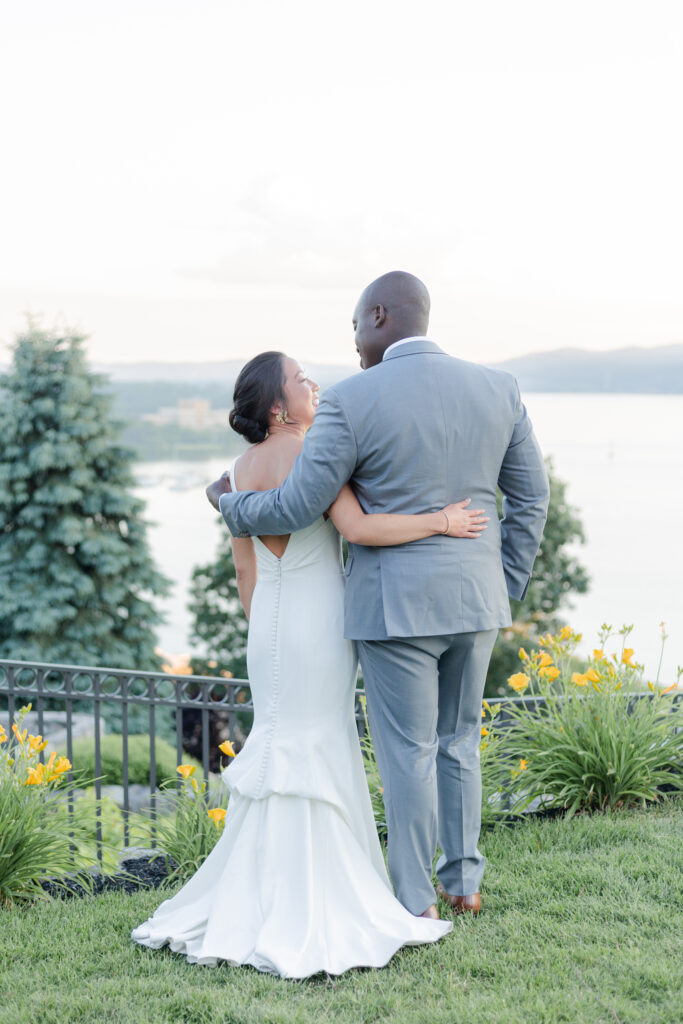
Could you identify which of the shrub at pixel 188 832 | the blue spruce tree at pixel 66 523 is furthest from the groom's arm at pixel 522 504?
the blue spruce tree at pixel 66 523

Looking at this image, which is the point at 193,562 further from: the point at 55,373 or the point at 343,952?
the point at 343,952

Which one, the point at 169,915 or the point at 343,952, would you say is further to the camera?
the point at 169,915

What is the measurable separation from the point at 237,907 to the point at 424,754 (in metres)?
0.80

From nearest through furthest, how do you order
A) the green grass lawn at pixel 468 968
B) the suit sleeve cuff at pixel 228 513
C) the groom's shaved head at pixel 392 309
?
1. the green grass lawn at pixel 468 968
2. the groom's shaved head at pixel 392 309
3. the suit sleeve cuff at pixel 228 513

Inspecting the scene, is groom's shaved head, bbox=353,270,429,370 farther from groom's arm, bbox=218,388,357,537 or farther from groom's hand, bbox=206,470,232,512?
groom's hand, bbox=206,470,232,512

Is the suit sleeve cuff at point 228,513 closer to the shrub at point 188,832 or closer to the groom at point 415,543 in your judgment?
the groom at point 415,543

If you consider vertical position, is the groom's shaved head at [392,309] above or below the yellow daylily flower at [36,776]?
above

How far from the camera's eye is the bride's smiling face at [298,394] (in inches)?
127

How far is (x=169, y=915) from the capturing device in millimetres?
3305

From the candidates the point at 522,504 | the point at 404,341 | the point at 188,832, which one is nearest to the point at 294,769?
the point at 522,504

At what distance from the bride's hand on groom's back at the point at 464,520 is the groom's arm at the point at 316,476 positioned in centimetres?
35

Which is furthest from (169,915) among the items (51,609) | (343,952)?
(51,609)

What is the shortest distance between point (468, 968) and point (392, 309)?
2.06 meters

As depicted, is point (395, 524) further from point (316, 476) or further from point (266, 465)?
point (266, 465)
